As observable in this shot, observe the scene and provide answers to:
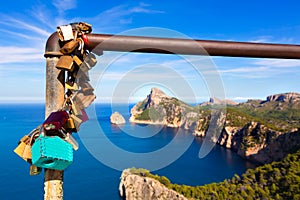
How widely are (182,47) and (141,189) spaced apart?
99.8 ft

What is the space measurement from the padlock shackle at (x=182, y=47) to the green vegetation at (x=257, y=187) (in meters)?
24.9

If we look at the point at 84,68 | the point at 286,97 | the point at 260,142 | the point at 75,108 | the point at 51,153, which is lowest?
the point at 260,142

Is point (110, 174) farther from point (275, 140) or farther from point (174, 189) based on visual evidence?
point (275, 140)

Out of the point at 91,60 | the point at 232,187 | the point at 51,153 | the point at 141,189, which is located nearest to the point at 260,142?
the point at 232,187

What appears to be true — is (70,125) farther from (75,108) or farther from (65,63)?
(65,63)

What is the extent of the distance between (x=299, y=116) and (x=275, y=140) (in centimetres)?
2163

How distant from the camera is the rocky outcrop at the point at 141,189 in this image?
91.4 feet

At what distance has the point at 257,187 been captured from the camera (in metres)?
26.8

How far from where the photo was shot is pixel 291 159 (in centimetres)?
3272

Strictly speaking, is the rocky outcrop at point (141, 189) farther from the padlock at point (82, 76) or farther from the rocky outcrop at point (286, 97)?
the rocky outcrop at point (286, 97)

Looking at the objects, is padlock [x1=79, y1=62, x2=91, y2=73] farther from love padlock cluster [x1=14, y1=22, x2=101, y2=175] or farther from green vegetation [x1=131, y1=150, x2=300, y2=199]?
green vegetation [x1=131, y1=150, x2=300, y2=199]

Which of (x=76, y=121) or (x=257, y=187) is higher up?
(x=76, y=121)

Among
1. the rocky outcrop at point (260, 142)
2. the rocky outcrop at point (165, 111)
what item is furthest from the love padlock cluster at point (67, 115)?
the rocky outcrop at point (260, 142)

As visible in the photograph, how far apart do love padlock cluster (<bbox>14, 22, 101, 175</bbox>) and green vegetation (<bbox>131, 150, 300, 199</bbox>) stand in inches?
980
